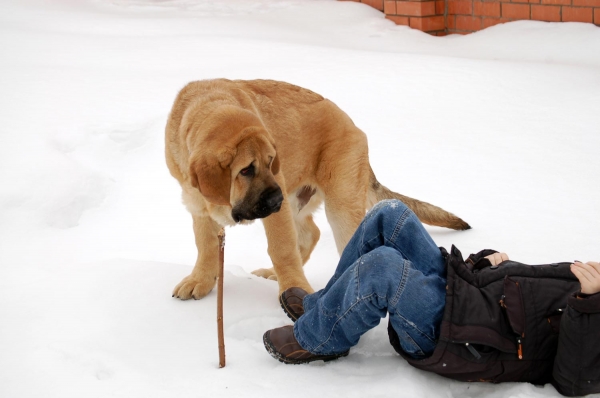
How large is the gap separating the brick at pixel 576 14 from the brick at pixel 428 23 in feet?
5.47

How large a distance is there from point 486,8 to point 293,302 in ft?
19.6

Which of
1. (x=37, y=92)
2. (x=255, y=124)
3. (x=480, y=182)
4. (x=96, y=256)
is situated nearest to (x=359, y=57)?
(x=480, y=182)

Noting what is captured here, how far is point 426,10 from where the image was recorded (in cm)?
830

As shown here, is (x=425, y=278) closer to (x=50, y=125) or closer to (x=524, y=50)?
(x=50, y=125)

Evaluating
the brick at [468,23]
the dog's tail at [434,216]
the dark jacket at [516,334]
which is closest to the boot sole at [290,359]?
the dark jacket at [516,334]

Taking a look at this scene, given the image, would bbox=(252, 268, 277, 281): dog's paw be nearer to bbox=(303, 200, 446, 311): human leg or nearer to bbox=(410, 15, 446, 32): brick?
bbox=(303, 200, 446, 311): human leg

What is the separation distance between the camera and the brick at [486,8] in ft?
26.0

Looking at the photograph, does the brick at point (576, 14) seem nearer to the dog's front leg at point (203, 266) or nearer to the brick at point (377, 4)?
the brick at point (377, 4)

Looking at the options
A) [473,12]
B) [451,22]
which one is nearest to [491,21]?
[473,12]

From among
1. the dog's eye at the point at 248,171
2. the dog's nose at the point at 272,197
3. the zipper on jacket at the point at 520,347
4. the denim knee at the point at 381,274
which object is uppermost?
the dog's eye at the point at 248,171

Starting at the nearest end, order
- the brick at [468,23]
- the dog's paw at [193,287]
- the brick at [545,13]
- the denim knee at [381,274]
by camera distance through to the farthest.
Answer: the denim knee at [381,274] → the dog's paw at [193,287] → the brick at [545,13] → the brick at [468,23]

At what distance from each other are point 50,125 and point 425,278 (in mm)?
4321

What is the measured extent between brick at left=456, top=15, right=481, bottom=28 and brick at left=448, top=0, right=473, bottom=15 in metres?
0.06

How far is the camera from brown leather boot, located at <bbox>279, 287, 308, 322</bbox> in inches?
128
